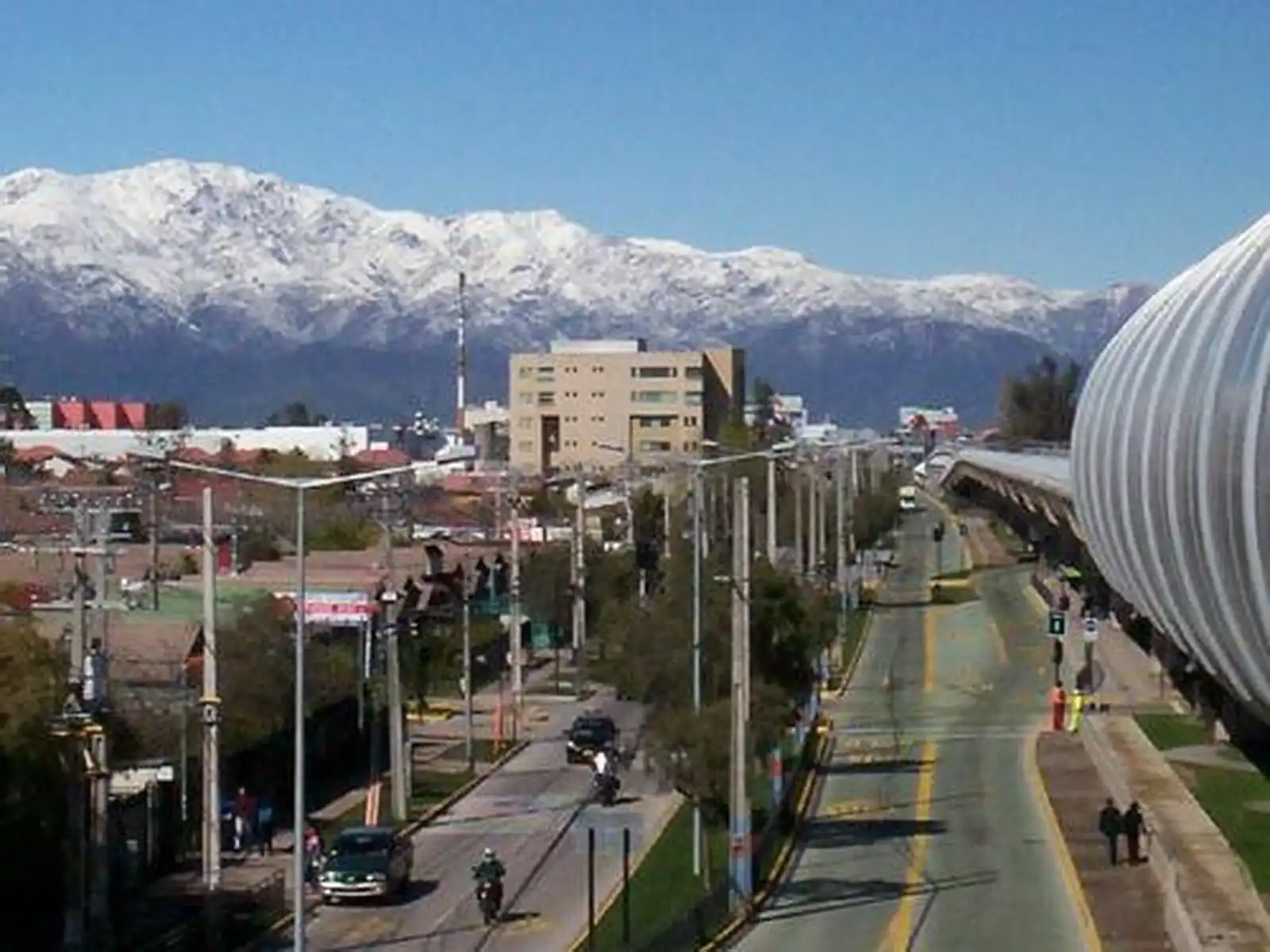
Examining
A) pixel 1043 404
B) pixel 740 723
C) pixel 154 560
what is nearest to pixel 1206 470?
pixel 740 723

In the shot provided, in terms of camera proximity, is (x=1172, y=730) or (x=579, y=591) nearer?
(x=1172, y=730)

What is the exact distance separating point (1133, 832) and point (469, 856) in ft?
24.9

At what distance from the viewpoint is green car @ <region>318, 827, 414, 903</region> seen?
25891 millimetres

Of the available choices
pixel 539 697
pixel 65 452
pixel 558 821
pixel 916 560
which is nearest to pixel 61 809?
pixel 558 821

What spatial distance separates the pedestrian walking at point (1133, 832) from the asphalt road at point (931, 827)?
845 millimetres

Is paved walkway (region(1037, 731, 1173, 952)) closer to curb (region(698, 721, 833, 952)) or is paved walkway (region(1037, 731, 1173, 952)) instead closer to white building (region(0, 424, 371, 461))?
curb (region(698, 721, 833, 952))

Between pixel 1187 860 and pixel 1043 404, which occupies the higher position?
pixel 1043 404

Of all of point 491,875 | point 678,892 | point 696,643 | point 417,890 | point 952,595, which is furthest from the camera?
point 952,595

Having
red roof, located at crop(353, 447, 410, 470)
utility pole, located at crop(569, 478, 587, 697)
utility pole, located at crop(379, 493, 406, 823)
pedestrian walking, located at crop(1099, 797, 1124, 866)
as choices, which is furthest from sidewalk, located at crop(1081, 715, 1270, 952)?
red roof, located at crop(353, 447, 410, 470)

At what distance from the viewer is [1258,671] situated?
695 inches

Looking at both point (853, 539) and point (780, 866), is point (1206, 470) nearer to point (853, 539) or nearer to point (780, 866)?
point (780, 866)

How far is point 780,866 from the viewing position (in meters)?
28.0

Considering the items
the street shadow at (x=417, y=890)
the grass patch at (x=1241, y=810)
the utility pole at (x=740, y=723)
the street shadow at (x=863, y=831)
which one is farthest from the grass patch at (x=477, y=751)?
the utility pole at (x=740, y=723)

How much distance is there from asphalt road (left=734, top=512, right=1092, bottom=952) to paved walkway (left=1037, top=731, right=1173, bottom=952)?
0.31 meters
